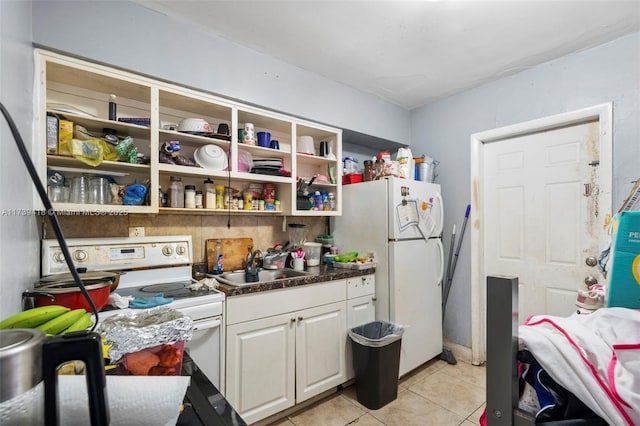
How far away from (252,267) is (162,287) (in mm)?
583

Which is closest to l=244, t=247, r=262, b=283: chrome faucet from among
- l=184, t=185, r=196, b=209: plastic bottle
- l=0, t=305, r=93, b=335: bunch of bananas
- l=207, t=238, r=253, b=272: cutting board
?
l=207, t=238, r=253, b=272: cutting board

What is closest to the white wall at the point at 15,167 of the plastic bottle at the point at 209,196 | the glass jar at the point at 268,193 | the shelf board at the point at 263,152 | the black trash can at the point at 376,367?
the plastic bottle at the point at 209,196

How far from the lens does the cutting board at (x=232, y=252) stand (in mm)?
2059

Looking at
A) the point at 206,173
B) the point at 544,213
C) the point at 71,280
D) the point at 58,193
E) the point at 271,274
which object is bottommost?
the point at 271,274

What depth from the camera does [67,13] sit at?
142cm

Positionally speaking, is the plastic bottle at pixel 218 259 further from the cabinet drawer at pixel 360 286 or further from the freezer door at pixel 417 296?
the freezer door at pixel 417 296

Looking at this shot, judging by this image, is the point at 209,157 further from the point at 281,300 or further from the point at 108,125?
the point at 281,300

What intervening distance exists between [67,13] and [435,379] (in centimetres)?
333

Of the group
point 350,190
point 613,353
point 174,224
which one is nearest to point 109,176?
point 174,224

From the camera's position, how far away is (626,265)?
2.53 feet

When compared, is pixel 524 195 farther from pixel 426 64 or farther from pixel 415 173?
pixel 426 64

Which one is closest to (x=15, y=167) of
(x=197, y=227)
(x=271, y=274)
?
(x=197, y=227)

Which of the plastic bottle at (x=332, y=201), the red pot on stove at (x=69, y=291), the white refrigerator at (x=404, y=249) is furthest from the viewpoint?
the plastic bottle at (x=332, y=201)

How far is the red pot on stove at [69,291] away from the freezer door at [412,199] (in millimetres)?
1781
